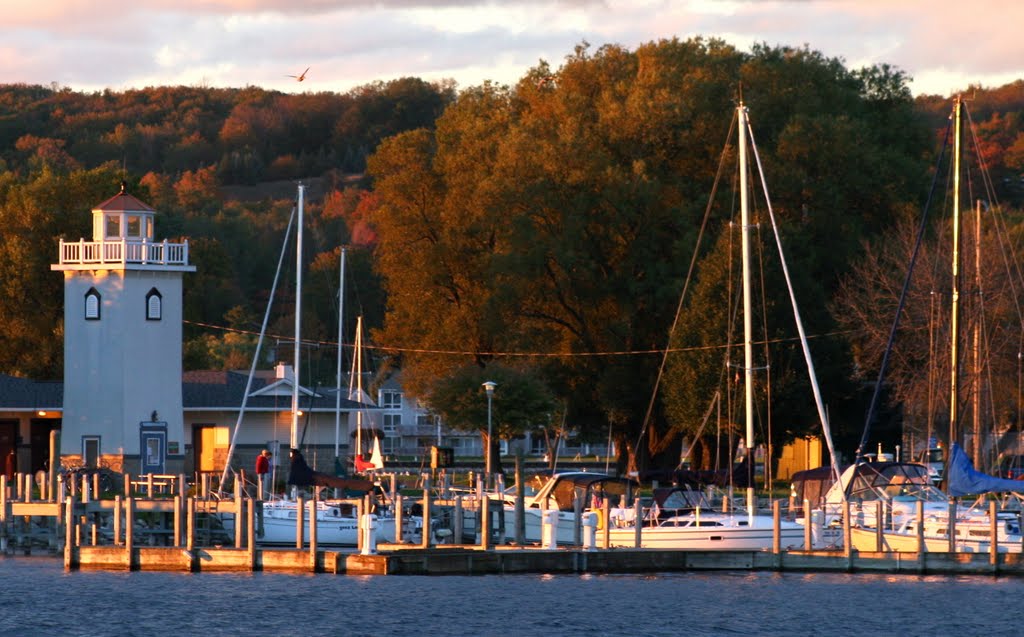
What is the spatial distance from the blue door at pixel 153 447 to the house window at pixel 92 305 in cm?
407

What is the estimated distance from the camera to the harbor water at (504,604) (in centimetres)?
3575

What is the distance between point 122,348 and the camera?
60.8m

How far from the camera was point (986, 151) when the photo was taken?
459ft

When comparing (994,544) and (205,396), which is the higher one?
(205,396)

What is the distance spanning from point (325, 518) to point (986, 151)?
3972 inches

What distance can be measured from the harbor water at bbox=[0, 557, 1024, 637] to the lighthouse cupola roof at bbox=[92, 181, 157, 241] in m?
18.2

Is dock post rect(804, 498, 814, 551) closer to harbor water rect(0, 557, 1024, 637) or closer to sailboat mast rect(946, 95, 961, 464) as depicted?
harbor water rect(0, 557, 1024, 637)

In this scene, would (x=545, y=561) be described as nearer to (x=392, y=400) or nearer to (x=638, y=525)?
(x=638, y=525)

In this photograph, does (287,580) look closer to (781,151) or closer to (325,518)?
(325,518)

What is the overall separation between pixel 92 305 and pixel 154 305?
2.05m

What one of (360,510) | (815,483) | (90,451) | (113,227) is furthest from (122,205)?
(815,483)

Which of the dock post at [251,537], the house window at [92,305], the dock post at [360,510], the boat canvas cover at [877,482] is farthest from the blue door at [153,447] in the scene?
the boat canvas cover at [877,482]

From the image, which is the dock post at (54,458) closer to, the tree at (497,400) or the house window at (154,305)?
the house window at (154,305)

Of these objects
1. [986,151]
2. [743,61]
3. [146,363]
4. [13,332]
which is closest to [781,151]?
[743,61]
